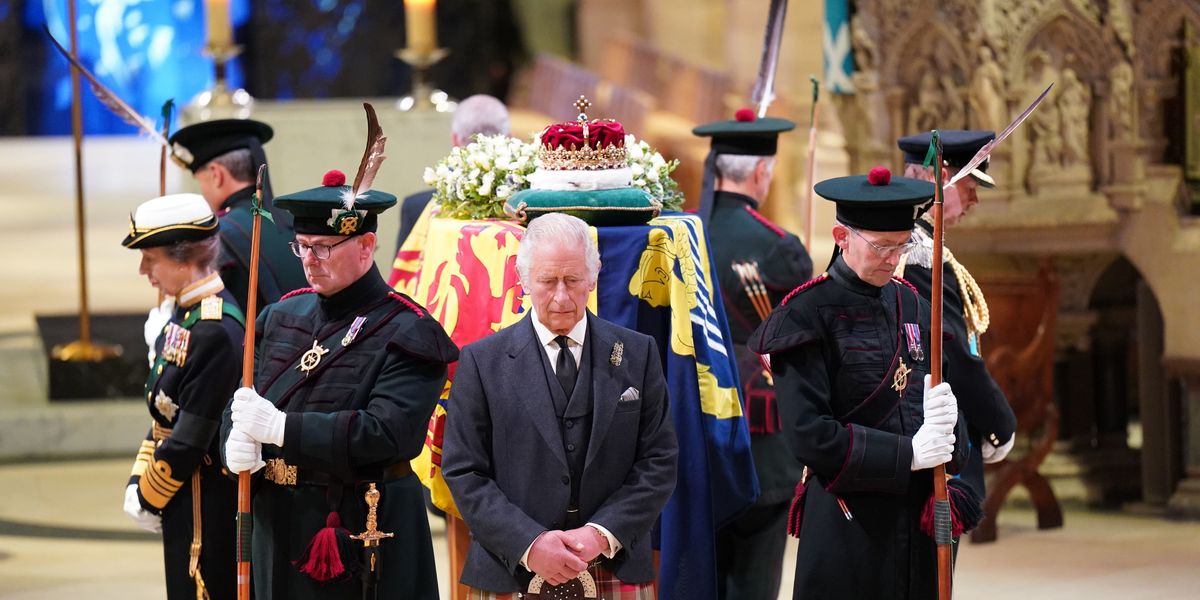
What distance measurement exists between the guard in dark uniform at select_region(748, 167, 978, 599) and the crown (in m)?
0.72

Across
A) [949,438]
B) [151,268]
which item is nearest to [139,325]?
[151,268]

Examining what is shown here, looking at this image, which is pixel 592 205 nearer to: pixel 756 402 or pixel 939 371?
pixel 939 371

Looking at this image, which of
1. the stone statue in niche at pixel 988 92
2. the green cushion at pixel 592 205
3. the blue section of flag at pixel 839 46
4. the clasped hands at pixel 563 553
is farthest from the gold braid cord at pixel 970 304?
the blue section of flag at pixel 839 46

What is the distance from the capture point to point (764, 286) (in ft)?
19.7

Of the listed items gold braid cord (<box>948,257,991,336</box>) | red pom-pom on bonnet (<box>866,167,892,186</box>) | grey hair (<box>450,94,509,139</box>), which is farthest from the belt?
grey hair (<box>450,94,509,139</box>)

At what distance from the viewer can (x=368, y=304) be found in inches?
173

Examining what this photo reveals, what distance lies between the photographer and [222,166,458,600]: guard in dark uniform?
4.22 meters

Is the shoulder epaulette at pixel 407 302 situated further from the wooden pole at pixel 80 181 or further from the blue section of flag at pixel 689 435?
the wooden pole at pixel 80 181

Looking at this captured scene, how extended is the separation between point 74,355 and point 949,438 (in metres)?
6.32

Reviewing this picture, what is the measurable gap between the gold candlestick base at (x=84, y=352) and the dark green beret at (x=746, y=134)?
4.47 meters

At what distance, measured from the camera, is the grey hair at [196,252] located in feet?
16.1

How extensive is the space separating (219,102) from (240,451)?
472cm

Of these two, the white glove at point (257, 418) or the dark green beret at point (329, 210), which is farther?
the dark green beret at point (329, 210)

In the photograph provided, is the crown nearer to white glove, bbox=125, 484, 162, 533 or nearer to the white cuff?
the white cuff
